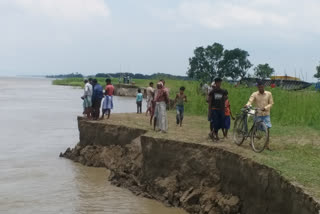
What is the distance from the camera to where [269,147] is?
10.5m

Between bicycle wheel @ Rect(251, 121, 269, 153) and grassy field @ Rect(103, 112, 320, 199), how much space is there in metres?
0.16

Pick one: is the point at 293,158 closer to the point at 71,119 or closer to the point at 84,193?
the point at 84,193

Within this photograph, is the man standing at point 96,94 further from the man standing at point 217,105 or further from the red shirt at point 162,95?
the man standing at point 217,105

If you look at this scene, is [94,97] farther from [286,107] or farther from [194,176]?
[286,107]

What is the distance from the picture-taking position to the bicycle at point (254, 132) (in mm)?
9710

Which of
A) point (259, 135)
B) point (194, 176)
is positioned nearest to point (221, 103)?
point (259, 135)

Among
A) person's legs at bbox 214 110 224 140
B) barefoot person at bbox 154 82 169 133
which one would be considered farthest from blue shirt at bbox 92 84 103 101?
person's legs at bbox 214 110 224 140

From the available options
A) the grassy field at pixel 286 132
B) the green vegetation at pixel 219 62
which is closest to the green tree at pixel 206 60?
the green vegetation at pixel 219 62

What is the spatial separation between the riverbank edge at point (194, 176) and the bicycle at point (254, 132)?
0.75 metres

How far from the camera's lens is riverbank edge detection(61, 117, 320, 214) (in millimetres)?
7609

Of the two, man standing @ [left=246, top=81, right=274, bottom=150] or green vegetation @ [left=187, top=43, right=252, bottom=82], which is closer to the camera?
man standing @ [left=246, top=81, right=274, bottom=150]

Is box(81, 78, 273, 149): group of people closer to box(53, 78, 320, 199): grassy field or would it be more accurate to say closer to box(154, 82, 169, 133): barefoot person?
box(154, 82, 169, 133): barefoot person

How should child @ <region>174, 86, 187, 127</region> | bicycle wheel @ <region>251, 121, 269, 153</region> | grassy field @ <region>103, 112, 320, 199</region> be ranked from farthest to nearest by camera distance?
1. child @ <region>174, 86, 187, 127</region>
2. bicycle wheel @ <region>251, 121, 269, 153</region>
3. grassy field @ <region>103, 112, 320, 199</region>

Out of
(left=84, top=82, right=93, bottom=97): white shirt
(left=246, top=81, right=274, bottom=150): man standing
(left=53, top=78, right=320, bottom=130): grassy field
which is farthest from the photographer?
(left=84, top=82, right=93, bottom=97): white shirt
